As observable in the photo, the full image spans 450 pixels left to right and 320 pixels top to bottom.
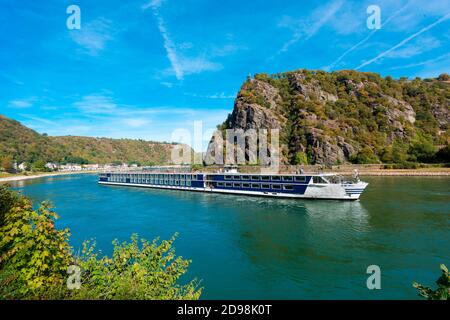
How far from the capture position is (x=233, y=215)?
38969mm

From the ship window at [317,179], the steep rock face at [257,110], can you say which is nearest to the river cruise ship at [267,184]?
the ship window at [317,179]

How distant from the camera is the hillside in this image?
112375 millimetres

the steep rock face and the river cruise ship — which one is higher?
the steep rock face

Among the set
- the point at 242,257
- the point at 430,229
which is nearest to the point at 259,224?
the point at 242,257

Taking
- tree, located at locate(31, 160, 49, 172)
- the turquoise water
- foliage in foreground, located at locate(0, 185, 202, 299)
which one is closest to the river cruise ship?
the turquoise water

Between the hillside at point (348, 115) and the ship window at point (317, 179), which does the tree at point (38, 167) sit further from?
the ship window at point (317, 179)

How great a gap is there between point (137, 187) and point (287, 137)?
7841 cm

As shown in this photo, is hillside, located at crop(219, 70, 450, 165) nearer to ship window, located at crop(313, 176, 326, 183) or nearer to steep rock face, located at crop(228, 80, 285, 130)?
steep rock face, located at crop(228, 80, 285, 130)

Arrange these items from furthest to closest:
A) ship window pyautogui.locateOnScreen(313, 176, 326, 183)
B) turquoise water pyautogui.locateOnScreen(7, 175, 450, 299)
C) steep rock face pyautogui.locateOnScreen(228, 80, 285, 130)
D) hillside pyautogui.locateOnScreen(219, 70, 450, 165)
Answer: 1. steep rock face pyautogui.locateOnScreen(228, 80, 285, 130)
2. hillside pyautogui.locateOnScreen(219, 70, 450, 165)
3. ship window pyautogui.locateOnScreen(313, 176, 326, 183)
4. turquoise water pyautogui.locateOnScreen(7, 175, 450, 299)

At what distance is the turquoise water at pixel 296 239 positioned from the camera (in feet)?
57.8

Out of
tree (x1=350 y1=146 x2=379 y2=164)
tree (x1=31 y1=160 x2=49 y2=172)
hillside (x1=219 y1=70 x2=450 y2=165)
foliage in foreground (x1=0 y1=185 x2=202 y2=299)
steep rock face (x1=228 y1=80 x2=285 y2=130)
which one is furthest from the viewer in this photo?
tree (x1=31 y1=160 x2=49 y2=172)

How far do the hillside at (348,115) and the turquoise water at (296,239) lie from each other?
66.2m

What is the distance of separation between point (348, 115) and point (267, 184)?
102 meters

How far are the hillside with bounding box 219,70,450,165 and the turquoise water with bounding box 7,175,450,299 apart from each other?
66193 millimetres
